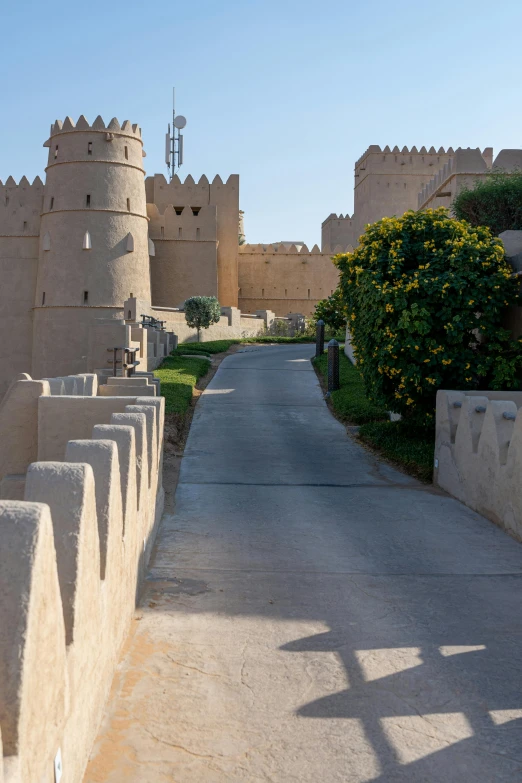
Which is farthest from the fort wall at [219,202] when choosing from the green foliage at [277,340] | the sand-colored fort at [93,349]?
the green foliage at [277,340]

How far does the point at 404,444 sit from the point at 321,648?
340 inches

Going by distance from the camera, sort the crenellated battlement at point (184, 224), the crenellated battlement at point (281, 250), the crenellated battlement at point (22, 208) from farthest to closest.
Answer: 1. the crenellated battlement at point (281, 250)
2. the crenellated battlement at point (184, 224)
3. the crenellated battlement at point (22, 208)

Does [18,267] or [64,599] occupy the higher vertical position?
[18,267]

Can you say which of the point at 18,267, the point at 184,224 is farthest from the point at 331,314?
the point at 184,224

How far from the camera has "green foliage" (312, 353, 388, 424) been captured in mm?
17172

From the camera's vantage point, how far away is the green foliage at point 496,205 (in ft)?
73.4

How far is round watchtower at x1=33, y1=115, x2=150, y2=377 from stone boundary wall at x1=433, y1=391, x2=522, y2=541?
27.0m

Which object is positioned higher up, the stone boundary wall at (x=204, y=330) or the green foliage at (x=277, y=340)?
the stone boundary wall at (x=204, y=330)

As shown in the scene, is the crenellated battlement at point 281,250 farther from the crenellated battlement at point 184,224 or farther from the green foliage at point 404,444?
the green foliage at point 404,444

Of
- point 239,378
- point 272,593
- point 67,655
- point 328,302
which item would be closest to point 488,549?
point 272,593

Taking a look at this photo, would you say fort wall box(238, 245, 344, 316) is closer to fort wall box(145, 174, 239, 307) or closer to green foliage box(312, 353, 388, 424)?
fort wall box(145, 174, 239, 307)

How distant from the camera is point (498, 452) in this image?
9.12 meters

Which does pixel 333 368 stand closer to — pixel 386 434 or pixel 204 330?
pixel 386 434

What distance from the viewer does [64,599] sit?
350 cm
